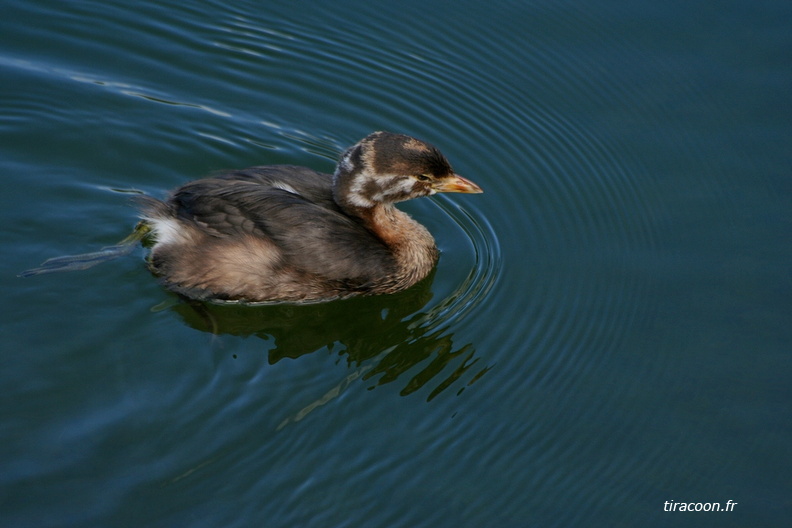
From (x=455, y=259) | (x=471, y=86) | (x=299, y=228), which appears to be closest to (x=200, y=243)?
(x=299, y=228)

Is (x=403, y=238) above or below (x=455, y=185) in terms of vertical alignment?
below

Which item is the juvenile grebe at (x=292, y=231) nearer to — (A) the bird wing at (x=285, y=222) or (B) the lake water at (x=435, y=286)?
(A) the bird wing at (x=285, y=222)

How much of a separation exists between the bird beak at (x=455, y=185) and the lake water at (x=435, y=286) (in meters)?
0.54

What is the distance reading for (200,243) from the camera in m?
6.64

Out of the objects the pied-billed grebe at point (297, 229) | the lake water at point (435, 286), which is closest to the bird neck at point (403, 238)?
the pied-billed grebe at point (297, 229)

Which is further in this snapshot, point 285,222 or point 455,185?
point 455,185

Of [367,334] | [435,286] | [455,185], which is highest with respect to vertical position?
[455,185]

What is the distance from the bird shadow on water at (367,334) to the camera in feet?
20.8

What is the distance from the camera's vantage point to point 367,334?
679 cm

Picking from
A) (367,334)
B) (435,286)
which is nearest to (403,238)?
(435,286)

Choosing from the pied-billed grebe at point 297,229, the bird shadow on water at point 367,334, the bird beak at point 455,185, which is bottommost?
the bird shadow on water at point 367,334

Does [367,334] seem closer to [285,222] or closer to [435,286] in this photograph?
[435,286]

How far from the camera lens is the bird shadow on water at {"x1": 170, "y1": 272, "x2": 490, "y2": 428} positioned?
250 inches

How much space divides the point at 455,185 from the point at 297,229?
1243mm
